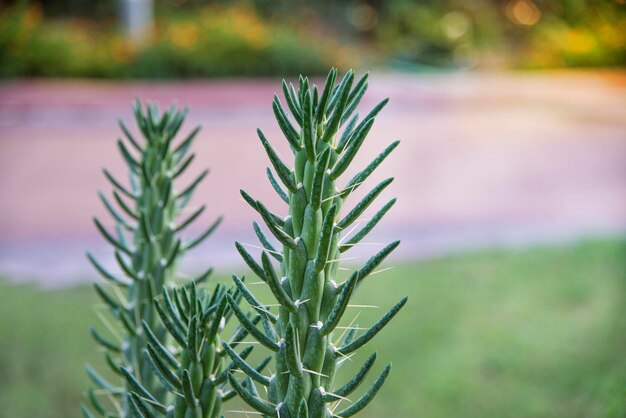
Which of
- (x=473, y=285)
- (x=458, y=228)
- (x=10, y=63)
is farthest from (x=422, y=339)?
(x=10, y=63)

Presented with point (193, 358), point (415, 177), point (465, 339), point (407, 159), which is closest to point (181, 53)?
point (407, 159)

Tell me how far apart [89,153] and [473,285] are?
5.00m

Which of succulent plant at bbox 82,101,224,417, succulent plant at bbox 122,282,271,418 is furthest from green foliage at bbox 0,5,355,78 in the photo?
succulent plant at bbox 122,282,271,418

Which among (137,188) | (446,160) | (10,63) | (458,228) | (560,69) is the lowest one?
(137,188)

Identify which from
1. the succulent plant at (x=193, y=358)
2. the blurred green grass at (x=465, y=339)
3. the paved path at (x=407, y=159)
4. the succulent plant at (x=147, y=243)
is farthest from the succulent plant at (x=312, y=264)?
the paved path at (x=407, y=159)

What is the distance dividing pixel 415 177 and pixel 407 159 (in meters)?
0.81

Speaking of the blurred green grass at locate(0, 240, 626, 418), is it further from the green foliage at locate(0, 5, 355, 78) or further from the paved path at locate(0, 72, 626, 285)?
the green foliage at locate(0, 5, 355, 78)

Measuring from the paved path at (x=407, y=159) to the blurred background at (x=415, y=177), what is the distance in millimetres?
29

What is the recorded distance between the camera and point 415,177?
750 centimetres

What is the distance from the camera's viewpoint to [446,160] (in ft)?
27.6

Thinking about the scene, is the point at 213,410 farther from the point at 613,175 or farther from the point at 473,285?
the point at 613,175

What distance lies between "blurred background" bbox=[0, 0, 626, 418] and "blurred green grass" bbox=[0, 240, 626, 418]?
0.04 feet

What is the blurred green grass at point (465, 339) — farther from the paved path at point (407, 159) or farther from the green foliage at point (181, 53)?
the green foliage at point (181, 53)

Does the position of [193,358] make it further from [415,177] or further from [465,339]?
[415,177]
